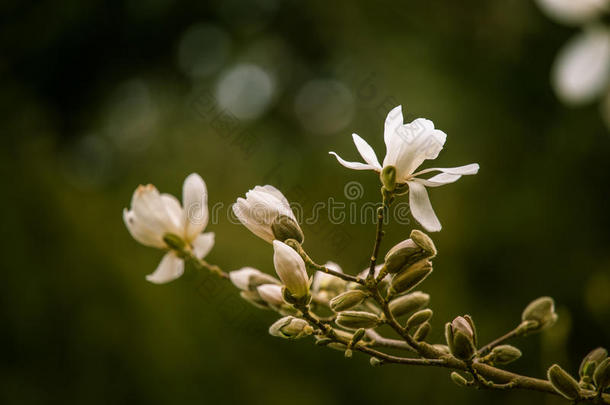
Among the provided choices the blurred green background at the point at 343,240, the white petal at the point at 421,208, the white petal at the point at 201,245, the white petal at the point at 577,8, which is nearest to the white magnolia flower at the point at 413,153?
the white petal at the point at 421,208

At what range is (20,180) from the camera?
1.99 m

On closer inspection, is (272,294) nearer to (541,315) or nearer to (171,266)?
(171,266)

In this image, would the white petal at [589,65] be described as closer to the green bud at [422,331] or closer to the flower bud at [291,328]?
the green bud at [422,331]

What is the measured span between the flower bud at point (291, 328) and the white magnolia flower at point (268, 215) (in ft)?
0.35

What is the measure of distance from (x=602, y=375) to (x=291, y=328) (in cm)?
35

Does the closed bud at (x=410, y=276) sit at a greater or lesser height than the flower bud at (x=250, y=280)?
greater

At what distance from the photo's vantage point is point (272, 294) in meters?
0.70

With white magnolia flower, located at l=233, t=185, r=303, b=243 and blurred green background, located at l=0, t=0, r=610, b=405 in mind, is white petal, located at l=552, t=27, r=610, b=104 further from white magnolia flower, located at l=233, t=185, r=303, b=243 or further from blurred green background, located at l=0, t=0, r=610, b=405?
white magnolia flower, located at l=233, t=185, r=303, b=243

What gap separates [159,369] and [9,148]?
1.14 m

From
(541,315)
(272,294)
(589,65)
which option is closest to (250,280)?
(272,294)

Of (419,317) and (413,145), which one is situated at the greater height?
(413,145)

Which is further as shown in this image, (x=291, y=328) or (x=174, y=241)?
(x=174, y=241)

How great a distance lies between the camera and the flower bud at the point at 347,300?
24.2 inches


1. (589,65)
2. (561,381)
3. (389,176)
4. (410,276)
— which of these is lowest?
(561,381)
